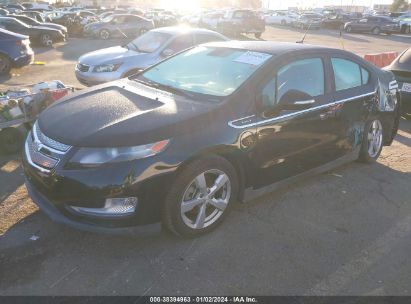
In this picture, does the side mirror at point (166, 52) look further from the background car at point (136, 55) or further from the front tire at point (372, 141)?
the front tire at point (372, 141)

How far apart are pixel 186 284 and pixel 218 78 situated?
2.00 meters

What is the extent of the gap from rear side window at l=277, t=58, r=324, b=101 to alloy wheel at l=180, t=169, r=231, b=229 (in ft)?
3.28

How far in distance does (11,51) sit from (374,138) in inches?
382

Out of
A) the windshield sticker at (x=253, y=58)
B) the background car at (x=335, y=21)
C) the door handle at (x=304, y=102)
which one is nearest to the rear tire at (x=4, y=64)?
the windshield sticker at (x=253, y=58)

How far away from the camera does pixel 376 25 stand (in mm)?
32344

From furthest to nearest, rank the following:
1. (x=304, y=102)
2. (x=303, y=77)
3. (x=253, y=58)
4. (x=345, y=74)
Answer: (x=345, y=74), (x=303, y=77), (x=253, y=58), (x=304, y=102)

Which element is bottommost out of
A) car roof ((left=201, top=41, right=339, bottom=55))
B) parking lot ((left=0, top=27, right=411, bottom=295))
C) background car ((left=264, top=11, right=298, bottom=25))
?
background car ((left=264, top=11, right=298, bottom=25))

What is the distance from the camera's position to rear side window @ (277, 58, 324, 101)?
3906 mm

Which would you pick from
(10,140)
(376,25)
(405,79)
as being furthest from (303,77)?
(376,25)

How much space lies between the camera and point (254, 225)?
3.80 meters

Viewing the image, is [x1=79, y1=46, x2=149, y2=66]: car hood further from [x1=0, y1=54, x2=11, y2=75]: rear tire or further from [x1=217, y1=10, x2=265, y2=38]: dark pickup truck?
[x1=217, y1=10, x2=265, y2=38]: dark pickup truck

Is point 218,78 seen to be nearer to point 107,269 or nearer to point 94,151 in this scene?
point 94,151

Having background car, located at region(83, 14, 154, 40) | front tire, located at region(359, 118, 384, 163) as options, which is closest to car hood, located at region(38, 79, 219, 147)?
front tire, located at region(359, 118, 384, 163)

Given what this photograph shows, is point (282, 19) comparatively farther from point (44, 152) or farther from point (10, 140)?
point (44, 152)
